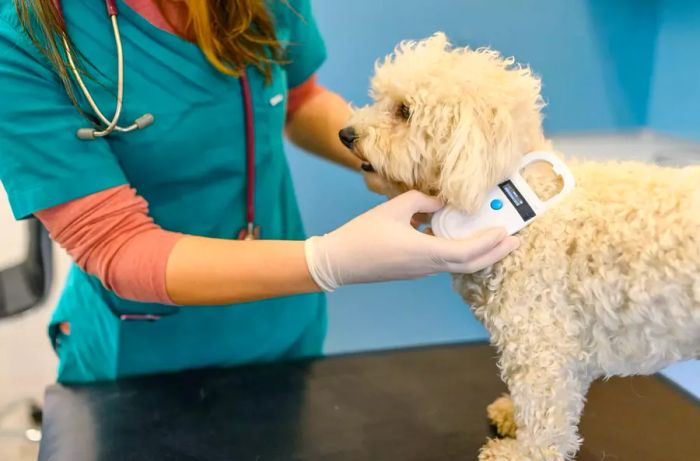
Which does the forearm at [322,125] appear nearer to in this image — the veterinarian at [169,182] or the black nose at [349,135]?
the veterinarian at [169,182]

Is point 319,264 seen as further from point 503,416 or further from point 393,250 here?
point 503,416

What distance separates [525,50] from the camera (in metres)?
1.73

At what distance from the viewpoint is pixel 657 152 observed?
1.79 m

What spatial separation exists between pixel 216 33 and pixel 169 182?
23cm

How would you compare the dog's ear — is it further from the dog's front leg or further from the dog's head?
the dog's front leg

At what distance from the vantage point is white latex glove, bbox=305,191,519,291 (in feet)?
2.54

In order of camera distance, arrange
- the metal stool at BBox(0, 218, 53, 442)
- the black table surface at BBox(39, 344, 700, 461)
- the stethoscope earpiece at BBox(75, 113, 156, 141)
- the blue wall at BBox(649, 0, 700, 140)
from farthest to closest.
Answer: the blue wall at BBox(649, 0, 700, 140) < the metal stool at BBox(0, 218, 53, 442) < the black table surface at BBox(39, 344, 700, 461) < the stethoscope earpiece at BBox(75, 113, 156, 141)

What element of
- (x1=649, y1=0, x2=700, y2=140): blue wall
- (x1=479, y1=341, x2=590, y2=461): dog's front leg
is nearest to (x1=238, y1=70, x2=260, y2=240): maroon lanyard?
(x1=479, y1=341, x2=590, y2=461): dog's front leg

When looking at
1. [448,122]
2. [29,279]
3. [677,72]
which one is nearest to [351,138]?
[448,122]

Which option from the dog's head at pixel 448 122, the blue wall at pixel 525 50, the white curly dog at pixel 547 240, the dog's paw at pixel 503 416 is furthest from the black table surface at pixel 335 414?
the blue wall at pixel 525 50

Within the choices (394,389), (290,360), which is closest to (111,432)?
(290,360)

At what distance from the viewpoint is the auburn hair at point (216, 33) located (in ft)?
2.62

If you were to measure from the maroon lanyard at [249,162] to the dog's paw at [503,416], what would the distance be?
46 cm

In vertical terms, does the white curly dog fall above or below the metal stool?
above
